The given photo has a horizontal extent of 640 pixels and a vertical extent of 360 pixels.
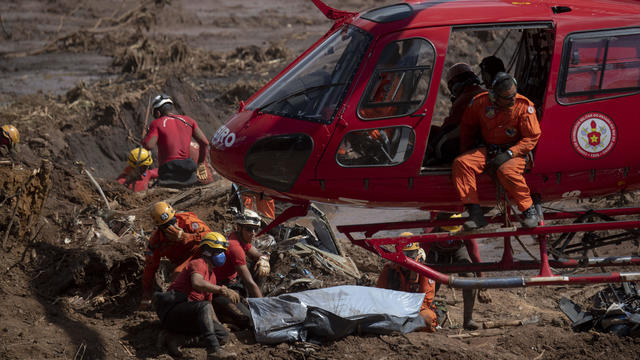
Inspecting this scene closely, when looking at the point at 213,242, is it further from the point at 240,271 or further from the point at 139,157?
the point at 139,157

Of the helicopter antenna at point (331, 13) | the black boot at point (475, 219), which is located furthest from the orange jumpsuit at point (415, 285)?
the helicopter antenna at point (331, 13)

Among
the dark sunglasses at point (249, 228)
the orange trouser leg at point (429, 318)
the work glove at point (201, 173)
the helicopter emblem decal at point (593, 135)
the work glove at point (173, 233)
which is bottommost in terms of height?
the work glove at point (201, 173)

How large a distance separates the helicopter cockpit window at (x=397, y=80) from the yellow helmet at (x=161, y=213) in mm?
2371

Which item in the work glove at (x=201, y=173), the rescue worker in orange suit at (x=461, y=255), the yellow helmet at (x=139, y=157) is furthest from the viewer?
the yellow helmet at (x=139, y=157)

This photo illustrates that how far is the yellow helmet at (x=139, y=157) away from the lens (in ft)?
39.8

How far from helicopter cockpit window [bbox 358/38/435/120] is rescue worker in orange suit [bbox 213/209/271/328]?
6.38 ft

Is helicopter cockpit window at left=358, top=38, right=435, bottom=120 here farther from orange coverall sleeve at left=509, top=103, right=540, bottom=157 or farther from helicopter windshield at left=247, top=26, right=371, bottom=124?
orange coverall sleeve at left=509, top=103, right=540, bottom=157

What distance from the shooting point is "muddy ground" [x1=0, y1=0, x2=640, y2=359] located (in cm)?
764

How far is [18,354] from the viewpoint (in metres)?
6.95

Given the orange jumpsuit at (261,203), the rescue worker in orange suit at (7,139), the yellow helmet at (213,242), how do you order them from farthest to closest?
1. the rescue worker in orange suit at (7,139)
2. the orange jumpsuit at (261,203)
3. the yellow helmet at (213,242)

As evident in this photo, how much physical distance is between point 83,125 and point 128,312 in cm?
851

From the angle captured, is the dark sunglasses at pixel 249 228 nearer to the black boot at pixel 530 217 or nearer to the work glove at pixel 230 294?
the work glove at pixel 230 294

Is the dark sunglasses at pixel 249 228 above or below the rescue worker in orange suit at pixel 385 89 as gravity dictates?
below

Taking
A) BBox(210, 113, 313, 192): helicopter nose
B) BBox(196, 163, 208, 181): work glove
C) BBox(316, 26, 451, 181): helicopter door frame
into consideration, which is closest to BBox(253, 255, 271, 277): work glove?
BBox(210, 113, 313, 192): helicopter nose
